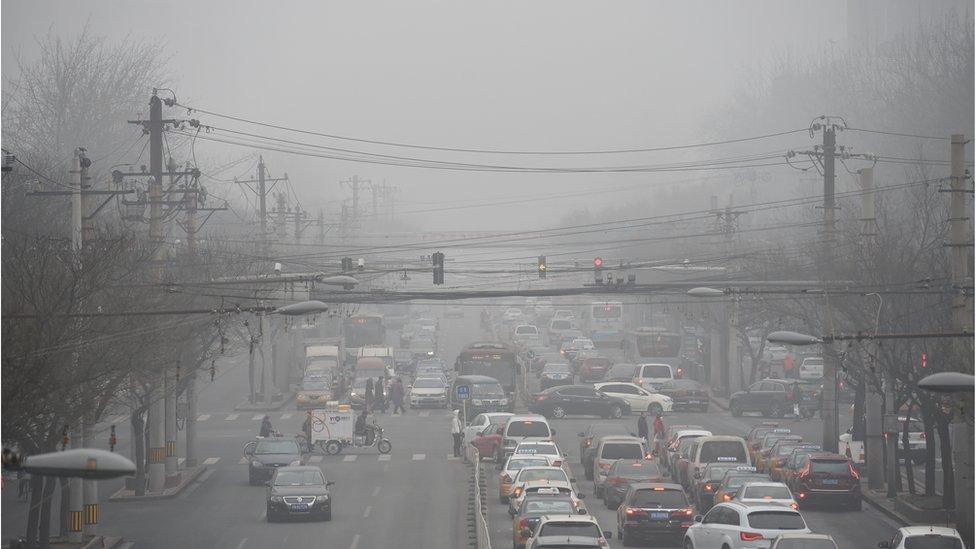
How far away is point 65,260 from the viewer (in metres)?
35.5

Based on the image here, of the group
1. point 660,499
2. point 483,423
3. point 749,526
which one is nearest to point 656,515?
point 660,499

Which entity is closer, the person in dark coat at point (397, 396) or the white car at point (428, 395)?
the person in dark coat at point (397, 396)

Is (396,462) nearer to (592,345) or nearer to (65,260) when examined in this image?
(65,260)

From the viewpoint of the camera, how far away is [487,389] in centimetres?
7488

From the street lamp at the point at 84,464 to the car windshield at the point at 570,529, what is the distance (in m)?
16.2

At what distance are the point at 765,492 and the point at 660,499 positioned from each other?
2458mm

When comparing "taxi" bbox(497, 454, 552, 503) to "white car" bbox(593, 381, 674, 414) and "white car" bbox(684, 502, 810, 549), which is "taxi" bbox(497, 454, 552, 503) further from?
"white car" bbox(593, 381, 674, 414)

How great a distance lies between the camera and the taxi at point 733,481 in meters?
39.2

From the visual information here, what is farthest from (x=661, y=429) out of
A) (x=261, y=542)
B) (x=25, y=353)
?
(x=25, y=353)

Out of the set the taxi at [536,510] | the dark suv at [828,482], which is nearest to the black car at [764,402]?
the dark suv at [828,482]

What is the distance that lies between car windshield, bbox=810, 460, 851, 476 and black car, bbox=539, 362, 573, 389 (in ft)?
136

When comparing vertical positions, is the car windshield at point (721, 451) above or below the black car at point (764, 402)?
above

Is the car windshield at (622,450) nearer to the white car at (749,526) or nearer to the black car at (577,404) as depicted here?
the white car at (749,526)

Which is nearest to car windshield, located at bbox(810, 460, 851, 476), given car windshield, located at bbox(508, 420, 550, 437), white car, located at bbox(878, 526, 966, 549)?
car windshield, located at bbox(508, 420, 550, 437)
